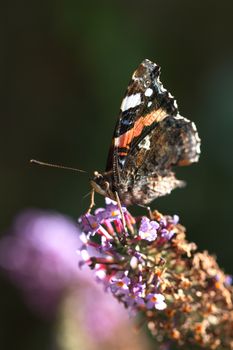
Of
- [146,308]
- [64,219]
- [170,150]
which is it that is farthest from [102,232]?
[64,219]

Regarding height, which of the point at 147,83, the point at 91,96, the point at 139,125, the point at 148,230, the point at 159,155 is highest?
the point at 147,83

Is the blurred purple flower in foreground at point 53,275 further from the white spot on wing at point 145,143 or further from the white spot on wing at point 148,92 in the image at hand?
the white spot on wing at point 148,92

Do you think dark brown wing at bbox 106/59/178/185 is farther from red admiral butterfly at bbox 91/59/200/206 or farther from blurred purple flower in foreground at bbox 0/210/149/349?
blurred purple flower in foreground at bbox 0/210/149/349

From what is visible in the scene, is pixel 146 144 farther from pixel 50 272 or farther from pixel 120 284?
pixel 50 272

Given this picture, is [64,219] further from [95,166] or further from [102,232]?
[102,232]

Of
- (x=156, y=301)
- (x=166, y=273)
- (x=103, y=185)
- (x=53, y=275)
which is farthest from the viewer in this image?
(x=53, y=275)

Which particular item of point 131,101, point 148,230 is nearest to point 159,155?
point 131,101
